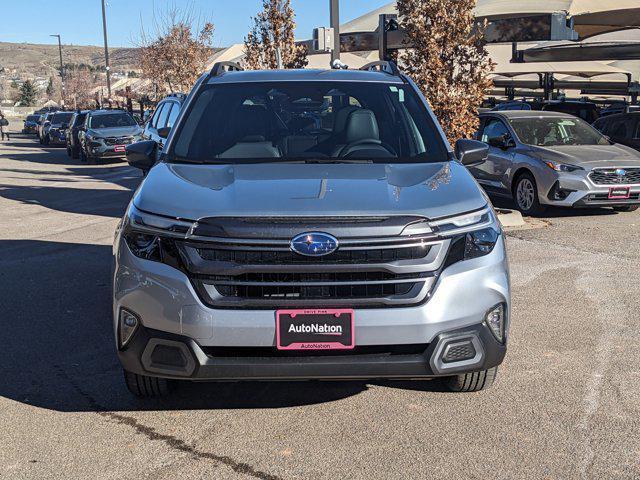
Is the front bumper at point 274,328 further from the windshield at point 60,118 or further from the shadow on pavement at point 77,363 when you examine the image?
the windshield at point 60,118

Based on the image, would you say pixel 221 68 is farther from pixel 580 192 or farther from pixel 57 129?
pixel 57 129

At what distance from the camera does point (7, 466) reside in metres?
3.87

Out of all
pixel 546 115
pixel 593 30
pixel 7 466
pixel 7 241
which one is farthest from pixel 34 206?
pixel 593 30

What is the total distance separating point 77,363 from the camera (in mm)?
5391

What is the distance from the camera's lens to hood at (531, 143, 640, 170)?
459 inches

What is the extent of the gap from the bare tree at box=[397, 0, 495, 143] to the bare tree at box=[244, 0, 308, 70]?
9.53m

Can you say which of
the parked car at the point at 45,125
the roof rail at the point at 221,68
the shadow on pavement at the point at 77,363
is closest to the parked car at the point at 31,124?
the parked car at the point at 45,125

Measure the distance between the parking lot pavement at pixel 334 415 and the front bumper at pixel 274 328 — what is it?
39cm

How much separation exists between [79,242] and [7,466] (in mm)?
6675

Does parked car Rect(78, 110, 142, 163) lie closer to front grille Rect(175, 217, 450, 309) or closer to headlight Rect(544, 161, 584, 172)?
headlight Rect(544, 161, 584, 172)

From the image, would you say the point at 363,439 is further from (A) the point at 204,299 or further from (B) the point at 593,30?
(B) the point at 593,30

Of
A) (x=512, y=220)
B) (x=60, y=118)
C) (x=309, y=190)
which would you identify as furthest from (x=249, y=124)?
(x=60, y=118)

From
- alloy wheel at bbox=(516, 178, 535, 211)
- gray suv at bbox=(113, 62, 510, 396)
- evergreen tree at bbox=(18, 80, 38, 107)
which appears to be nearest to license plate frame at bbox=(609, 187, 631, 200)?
alloy wheel at bbox=(516, 178, 535, 211)

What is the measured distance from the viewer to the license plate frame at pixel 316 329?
382cm
